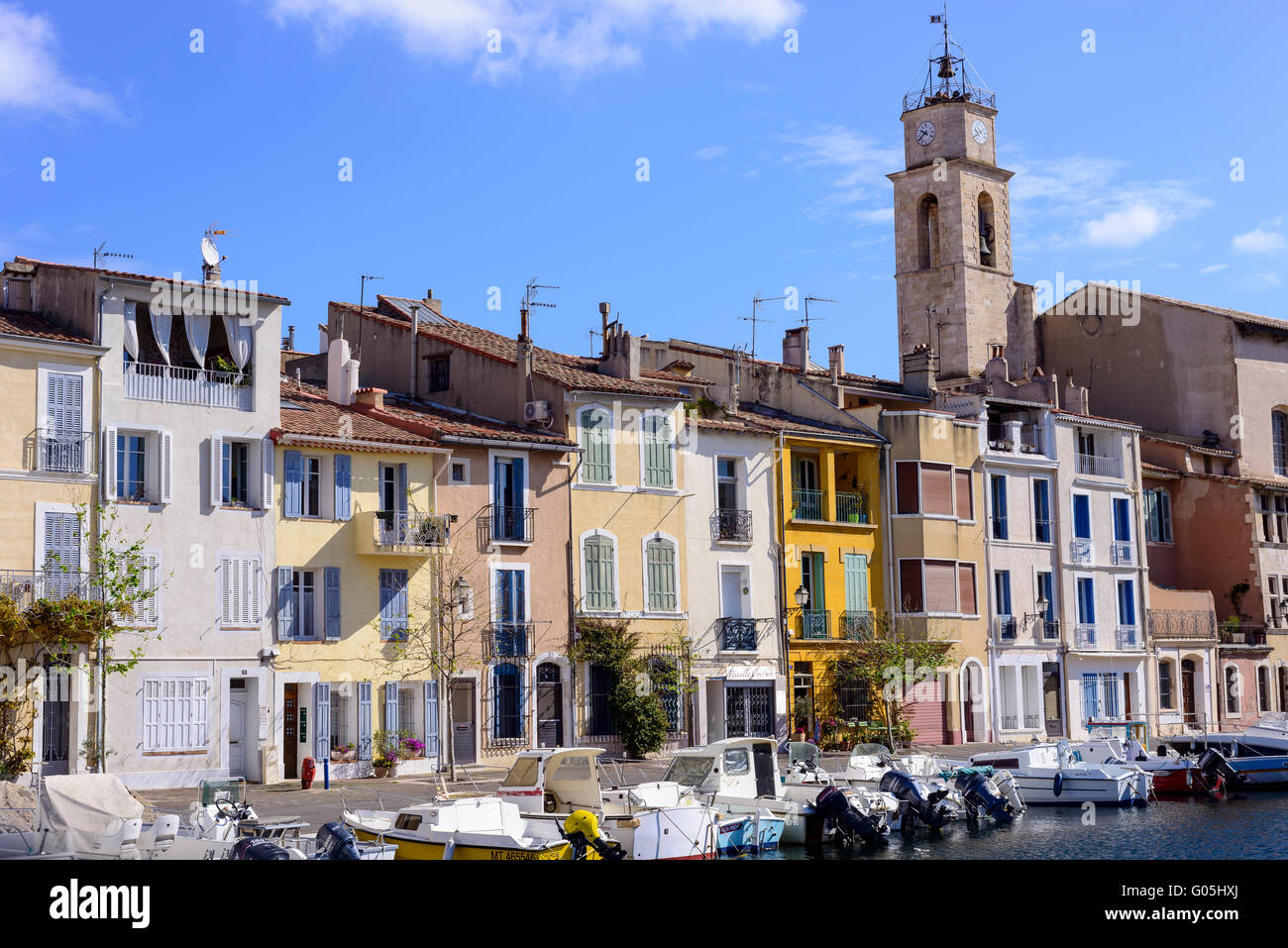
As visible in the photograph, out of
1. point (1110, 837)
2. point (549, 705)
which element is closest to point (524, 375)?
point (549, 705)

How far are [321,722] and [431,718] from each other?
3.22 meters

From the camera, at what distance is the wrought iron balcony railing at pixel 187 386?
35.1 m

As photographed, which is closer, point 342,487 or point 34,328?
point 34,328

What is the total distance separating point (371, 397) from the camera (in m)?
40.9

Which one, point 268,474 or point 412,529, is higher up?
point 268,474

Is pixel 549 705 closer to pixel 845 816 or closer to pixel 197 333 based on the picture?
pixel 845 816

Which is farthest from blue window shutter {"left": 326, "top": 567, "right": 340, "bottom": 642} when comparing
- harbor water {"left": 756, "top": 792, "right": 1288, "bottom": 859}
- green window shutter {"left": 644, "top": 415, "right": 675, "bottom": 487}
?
harbor water {"left": 756, "top": 792, "right": 1288, "bottom": 859}

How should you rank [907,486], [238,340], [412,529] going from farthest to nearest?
[907,486] → [412,529] → [238,340]

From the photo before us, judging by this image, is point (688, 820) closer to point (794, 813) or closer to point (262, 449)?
point (794, 813)

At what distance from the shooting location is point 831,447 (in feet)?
161

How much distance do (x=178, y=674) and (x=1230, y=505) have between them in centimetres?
4168

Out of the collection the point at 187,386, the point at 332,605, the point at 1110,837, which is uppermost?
the point at 187,386
